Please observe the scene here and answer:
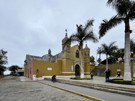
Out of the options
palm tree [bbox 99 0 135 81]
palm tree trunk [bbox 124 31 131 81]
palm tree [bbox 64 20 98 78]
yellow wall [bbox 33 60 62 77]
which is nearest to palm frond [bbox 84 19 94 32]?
palm tree [bbox 64 20 98 78]

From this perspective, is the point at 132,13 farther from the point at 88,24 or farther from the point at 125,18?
the point at 88,24

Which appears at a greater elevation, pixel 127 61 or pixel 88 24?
pixel 88 24

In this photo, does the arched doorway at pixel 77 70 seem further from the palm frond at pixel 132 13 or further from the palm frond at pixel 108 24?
the palm frond at pixel 132 13

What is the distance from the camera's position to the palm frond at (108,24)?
11.7 metres

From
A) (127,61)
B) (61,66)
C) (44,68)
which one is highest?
(127,61)

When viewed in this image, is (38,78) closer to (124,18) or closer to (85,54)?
(85,54)

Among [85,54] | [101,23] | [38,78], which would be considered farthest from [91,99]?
[85,54]

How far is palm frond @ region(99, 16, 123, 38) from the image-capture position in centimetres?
1170

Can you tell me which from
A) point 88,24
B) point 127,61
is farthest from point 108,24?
point 88,24

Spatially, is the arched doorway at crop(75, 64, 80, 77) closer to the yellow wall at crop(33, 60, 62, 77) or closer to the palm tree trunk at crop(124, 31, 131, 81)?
the yellow wall at crop(33, 60, 62, 77)

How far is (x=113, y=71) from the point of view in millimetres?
30312

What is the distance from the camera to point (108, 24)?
11875mm

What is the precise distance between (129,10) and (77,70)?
18.3m

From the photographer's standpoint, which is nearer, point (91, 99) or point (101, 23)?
point (91, 99)
